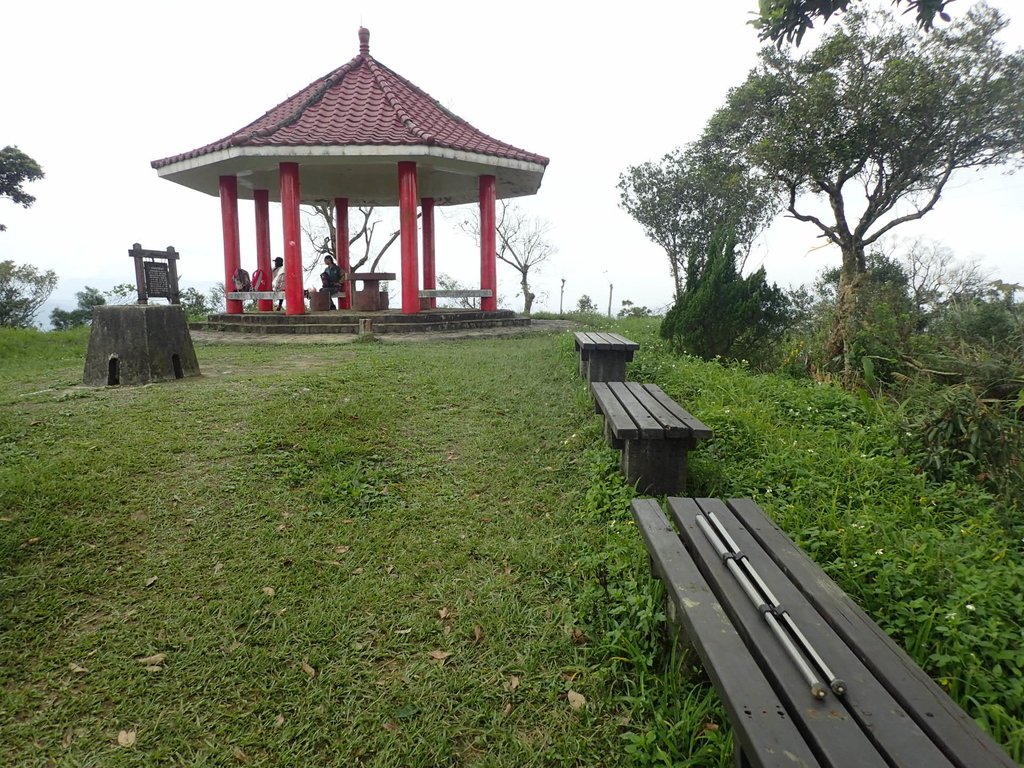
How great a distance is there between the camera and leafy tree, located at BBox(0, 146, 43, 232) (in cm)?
1424

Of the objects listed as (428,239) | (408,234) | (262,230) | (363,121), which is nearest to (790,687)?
(408,234)

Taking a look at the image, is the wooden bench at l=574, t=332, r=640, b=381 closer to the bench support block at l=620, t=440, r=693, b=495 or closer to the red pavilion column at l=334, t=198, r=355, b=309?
the bench support block at l=620, t=440, r=693, b=495

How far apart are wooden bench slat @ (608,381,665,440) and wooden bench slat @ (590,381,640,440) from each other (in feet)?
0.09

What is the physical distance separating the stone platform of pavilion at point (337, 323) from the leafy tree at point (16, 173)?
747 centimetres

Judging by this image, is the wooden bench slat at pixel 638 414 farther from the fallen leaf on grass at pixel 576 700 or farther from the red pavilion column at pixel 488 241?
the red pavilion column at pixel 488 241

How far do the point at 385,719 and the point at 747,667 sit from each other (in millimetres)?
1161

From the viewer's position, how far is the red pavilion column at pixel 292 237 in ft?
34.6

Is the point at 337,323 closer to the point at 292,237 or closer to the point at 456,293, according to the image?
the point at 292,237

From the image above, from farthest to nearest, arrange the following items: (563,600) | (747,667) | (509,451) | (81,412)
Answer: (81,412), (509,451), (563,600), (747,667)

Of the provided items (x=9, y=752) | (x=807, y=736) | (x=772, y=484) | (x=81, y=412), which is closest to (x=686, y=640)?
(x=807, y=736)

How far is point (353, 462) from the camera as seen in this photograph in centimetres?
380

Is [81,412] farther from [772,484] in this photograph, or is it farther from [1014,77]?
[1014,77]

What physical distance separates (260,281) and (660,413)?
Answer: 11.6m

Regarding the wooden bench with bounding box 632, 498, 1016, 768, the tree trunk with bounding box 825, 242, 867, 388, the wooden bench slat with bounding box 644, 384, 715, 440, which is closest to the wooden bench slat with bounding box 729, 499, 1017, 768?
the wooden bench with bounding box 632, 498, 1016, 768
